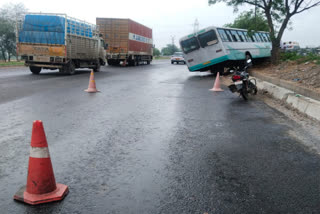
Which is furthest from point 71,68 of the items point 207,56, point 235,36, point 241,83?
point 241,83

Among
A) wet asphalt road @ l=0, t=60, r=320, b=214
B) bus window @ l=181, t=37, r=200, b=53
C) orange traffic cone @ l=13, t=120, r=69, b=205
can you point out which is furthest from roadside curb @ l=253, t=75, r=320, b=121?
bus window @ l=181, t=37, r=200, b=53

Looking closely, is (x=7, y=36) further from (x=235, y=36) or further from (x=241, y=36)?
(x=235, y=36)

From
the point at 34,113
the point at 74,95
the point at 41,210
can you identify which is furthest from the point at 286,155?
the point at 74,95

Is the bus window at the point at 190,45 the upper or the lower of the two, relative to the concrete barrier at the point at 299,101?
upper

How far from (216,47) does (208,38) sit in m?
0.82

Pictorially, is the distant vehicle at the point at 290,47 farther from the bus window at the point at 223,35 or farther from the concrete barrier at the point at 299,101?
the concrete barrier at the point at 299,101

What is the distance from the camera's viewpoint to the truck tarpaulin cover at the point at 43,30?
18.0m

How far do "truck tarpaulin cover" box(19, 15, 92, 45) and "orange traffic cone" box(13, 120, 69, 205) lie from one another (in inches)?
631

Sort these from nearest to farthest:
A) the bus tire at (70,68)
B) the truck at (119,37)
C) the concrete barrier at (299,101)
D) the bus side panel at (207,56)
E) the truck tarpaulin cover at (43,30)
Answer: the concrete barrier at (299,101) < the truck tarpaulin cover at (43,30) < the bus tire at (70,68) < the bus side panel at (207,56) < the truck at (119,37)

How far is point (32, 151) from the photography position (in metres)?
3.16

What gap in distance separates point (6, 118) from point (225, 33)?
15.6 m

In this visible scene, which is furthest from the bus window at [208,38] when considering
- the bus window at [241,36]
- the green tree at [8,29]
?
the green tree at [8,29]

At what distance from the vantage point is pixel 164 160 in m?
4.26

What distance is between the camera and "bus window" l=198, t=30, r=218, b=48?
1933 cm
